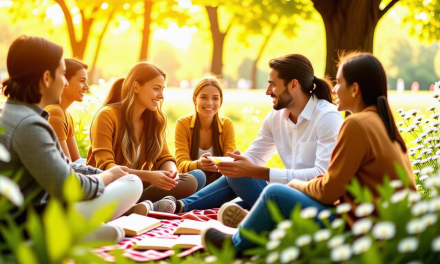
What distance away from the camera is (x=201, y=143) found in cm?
559

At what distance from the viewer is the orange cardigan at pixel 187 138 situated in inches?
211

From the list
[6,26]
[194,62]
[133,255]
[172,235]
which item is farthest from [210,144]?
[194,62]

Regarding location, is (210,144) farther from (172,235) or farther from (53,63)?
(53,63)

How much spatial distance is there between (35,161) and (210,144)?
3016 millimetres

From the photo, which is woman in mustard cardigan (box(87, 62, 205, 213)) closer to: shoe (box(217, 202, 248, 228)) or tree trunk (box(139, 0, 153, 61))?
shoe (box(217, 202, 248, 228))

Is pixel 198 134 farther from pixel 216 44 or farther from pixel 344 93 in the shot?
pixel 216 44

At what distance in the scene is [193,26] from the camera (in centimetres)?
1791

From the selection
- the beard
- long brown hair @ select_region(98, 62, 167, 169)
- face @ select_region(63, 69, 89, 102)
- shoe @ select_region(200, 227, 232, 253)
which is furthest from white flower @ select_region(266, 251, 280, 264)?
face @ select_region(63, 69, 89, 102)

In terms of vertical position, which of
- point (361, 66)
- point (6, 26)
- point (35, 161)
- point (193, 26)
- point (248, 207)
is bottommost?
point (248, 207)

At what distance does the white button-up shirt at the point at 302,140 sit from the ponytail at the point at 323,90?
2.6 inches

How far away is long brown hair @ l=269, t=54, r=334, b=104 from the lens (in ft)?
14.3

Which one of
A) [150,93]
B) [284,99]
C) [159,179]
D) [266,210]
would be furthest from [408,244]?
[150,93]

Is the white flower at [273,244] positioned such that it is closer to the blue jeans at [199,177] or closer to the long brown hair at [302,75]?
the long brown hair at [302,75]

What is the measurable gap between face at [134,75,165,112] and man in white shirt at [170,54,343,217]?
A: 0.99 metres
